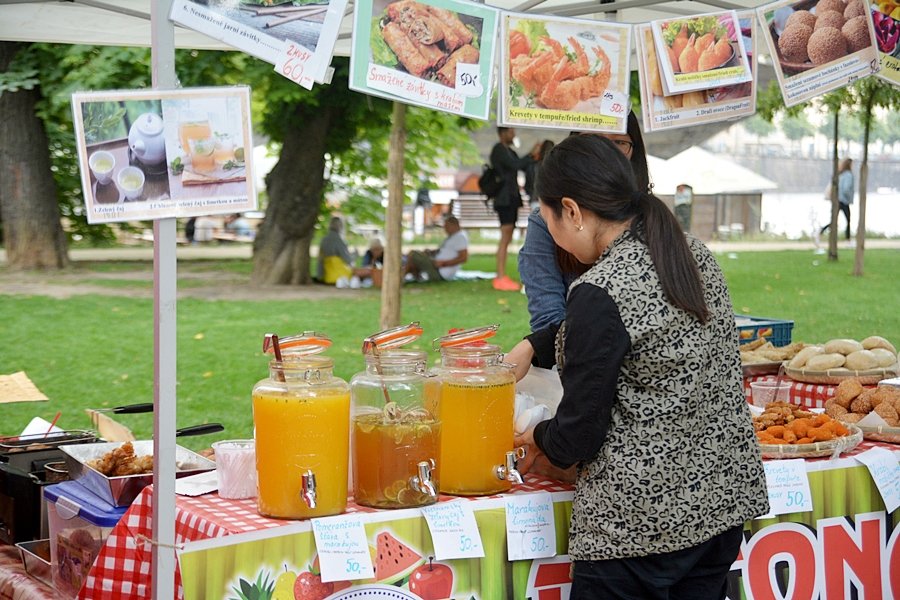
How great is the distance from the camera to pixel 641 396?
A: 7.17 ft

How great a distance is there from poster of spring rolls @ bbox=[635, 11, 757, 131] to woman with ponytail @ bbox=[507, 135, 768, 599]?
3.47 feet

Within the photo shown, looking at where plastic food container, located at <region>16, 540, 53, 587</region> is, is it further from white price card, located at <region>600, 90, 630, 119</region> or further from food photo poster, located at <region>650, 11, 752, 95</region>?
food photo poster, located at <region>650, 11, 752, 95</region>

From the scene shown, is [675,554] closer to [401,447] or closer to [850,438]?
[401,447]

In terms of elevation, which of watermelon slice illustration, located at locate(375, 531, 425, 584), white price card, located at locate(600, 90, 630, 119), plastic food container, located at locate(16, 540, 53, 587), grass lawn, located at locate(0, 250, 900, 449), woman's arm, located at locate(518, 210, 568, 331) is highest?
white price card, located at locate(600, 90, 630, 119)

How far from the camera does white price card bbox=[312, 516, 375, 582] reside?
7.32 feet

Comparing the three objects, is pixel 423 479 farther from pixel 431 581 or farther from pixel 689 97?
pixel 689 97

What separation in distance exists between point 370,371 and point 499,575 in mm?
559

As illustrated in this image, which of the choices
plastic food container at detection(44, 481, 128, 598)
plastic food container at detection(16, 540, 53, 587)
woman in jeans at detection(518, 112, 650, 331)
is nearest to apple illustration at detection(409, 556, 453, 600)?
plastic food container at detection(44, 481, 128, 598)

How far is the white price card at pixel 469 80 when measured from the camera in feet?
9.07

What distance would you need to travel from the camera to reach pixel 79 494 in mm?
2602

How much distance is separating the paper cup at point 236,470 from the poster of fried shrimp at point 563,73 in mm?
1185

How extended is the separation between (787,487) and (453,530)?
3.02ft

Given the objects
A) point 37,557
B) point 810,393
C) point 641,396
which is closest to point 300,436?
point 641,396

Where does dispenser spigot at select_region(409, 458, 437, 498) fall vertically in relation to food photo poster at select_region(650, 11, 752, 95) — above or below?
below
